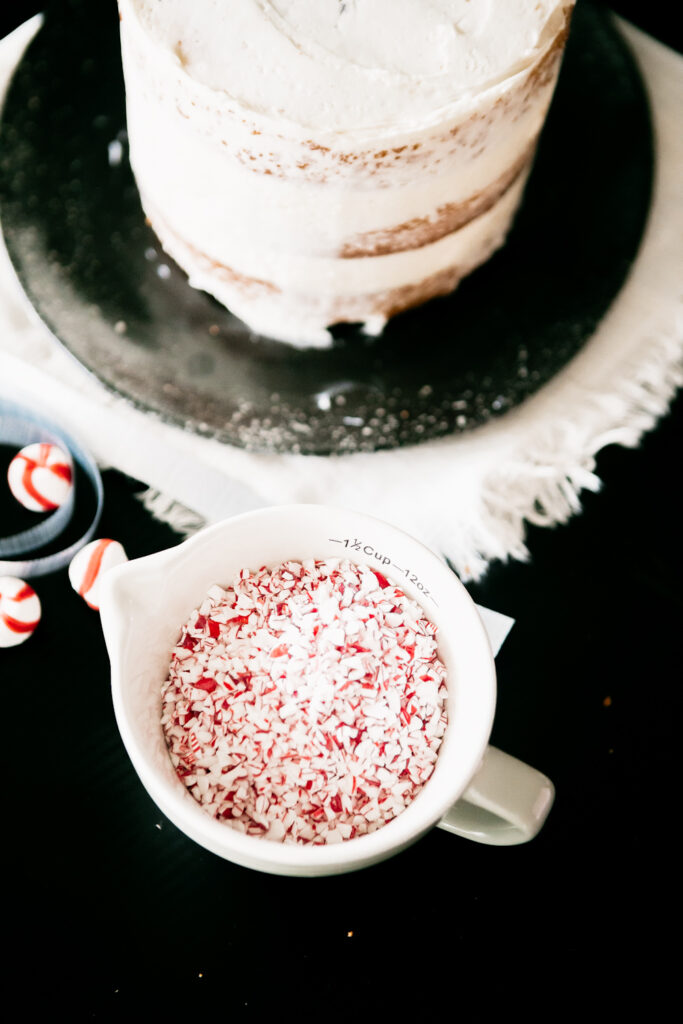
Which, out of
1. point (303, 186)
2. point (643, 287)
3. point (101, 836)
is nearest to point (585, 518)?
point (643, 287)

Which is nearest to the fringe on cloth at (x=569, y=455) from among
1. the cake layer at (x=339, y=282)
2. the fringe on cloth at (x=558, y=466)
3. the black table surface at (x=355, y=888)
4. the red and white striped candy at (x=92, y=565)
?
the fringe on cloth at (x=558, y=466)

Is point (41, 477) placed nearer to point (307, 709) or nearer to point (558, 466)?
point (307, 709)

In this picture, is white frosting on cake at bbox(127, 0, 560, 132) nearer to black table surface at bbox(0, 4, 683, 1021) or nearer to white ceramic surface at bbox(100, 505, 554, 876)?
white ceramic surface at bbox(100, 505, 554, 876)

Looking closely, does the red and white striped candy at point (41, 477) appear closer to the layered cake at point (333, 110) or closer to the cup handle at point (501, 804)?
the layered cake at point (333, 110)

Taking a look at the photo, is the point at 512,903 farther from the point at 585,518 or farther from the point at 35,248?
the point at 35,248

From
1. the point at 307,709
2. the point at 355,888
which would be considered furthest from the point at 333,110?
the point at 355,888

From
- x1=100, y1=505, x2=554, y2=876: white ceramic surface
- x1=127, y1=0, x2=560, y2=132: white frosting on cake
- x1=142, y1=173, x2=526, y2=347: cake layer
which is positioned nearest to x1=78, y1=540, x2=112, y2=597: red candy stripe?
x1=100, y1=505, x2=554, y2=876: white ceramic surface
